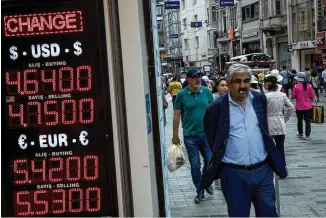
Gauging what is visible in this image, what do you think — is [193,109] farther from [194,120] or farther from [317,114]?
[317,114]

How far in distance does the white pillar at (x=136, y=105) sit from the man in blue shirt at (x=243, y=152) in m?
0.61

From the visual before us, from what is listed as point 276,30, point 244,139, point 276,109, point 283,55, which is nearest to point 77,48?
point 244,139

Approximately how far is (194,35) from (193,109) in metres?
68.4

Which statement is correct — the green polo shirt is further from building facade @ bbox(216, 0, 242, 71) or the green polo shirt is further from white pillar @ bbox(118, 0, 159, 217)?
building facade @ bbox(216, 0, 242, 71)

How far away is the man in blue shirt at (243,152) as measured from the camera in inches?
191

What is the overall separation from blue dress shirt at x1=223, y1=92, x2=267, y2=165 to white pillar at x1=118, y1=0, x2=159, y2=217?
0.74 meters

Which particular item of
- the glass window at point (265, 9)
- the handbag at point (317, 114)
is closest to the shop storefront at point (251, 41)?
the glass window at point (265, 9)

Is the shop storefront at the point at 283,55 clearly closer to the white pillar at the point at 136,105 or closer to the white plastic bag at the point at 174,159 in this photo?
the white plastic bag at the point at 174,159

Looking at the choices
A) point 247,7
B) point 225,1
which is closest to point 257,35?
point 247,7

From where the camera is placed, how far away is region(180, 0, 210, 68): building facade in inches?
2808

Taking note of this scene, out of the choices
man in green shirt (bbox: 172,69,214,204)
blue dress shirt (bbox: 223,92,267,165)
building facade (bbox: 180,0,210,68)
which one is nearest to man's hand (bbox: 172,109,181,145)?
man in green shirt (bbox: 172,69,214,204)

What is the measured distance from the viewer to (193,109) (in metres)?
8.04

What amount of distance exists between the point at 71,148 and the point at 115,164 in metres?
0.41

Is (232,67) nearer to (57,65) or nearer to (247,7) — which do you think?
(57,65)
